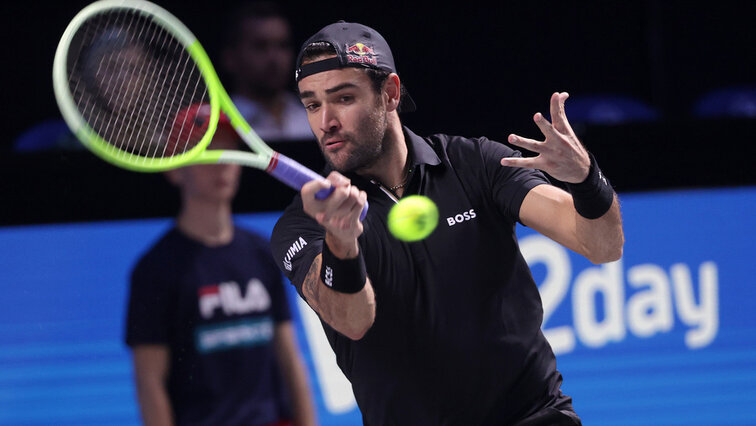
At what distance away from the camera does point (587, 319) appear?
3977 millimetres

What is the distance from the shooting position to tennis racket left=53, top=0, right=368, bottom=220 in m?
2.32

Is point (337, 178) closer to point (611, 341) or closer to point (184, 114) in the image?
point (184, 114)

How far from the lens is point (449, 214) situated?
2383mm

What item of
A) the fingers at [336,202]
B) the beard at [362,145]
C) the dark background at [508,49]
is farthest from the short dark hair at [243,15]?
the fingers at [336,202]

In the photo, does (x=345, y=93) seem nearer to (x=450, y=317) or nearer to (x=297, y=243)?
(x=297, y=243)

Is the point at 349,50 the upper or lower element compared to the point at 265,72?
lower

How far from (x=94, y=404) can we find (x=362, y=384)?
1.90 meters

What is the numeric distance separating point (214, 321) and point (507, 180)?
180 centimetres

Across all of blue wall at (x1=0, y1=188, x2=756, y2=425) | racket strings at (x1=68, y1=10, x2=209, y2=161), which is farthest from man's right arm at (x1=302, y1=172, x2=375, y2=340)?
blue wall at (x1=0, y1=188, x2=756, y2=425)

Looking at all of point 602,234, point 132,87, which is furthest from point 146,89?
point 602,234

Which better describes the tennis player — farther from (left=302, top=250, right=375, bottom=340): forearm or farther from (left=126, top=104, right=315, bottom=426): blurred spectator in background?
(left=126, top=104, right=315, bottom=426): blurred spectator in background

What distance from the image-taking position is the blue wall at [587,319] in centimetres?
381

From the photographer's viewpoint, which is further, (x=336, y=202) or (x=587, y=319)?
(x=587, y=319)

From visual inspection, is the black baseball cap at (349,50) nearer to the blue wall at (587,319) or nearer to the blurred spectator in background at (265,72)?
the blue wall at (587,319)
